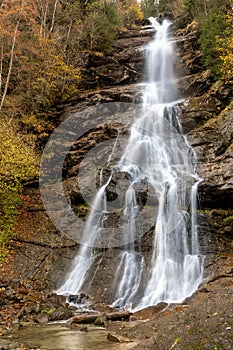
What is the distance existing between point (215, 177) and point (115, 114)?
28.1 feet

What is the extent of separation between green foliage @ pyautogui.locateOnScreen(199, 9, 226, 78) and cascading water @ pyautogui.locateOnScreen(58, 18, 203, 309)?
4.07 metres

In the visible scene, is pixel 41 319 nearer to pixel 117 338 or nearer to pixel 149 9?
pixel 117 338

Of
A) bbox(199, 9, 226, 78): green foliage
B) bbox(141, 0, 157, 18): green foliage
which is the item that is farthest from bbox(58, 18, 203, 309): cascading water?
bbox(141, 0, 157, 18): green foliage

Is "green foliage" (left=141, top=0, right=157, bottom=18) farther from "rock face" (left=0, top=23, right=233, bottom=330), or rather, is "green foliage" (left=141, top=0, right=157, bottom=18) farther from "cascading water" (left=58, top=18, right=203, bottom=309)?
"cascading water" (left=58, top=18, right=203, bottom=309)

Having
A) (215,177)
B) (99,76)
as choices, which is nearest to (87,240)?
(215,177)

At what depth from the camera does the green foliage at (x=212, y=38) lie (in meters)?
20.7

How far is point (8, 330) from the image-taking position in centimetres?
897

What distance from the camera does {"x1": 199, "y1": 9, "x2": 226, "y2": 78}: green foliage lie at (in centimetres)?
2073

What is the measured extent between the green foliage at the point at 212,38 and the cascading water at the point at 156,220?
13.4ft

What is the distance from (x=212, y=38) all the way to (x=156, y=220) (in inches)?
537

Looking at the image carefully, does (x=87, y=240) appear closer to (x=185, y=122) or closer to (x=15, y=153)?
(x=15, y=153)

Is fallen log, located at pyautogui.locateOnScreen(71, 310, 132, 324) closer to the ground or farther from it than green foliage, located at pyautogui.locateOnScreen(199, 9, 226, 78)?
closer to the ground

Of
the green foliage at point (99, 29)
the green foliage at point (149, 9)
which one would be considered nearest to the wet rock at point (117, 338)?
the green foliage at point (99, 29)

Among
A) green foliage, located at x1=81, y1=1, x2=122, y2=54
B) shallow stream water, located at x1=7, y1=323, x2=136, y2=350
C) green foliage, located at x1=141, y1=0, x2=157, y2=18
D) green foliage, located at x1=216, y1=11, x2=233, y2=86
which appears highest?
green foliage, located at x1=141, y1=0, x2=157, y2=18
